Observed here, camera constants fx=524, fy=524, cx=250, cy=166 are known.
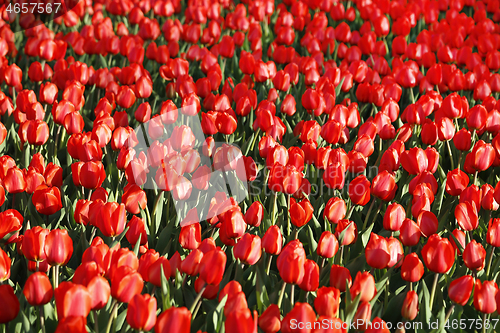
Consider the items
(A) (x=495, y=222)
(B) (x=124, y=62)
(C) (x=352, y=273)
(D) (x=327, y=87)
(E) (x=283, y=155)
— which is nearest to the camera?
(A) (x=495, y=222)

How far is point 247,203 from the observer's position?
8.09 ft

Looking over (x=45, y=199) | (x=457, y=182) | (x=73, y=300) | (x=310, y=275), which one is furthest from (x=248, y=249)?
(x=457, y=182)

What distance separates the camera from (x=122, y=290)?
4.80ft

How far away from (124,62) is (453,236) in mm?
3131

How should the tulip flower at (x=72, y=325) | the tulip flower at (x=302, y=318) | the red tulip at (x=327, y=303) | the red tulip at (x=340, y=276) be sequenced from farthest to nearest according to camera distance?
the red tulip at (x=340, y=276) < the red tulip at (x=327, y=303) < the tulip flower at (x=302, y=318) < the tulip flower at (x=72, y=325)

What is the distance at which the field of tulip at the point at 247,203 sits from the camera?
1.59 m

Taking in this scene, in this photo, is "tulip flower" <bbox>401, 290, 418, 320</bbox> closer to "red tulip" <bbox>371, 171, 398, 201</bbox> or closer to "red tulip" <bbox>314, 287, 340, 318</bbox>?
"red tulip" <bbox>314, 287, 340, 318</bbox>

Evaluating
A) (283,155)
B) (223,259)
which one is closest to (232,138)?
(283,155)

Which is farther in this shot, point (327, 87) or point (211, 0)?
point (211, 0)

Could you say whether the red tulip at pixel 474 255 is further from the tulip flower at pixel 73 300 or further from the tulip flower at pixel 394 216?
the tulip flower at pixel 73 300

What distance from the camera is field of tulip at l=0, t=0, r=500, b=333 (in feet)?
5.20

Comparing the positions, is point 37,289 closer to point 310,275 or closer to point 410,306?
point 310,275

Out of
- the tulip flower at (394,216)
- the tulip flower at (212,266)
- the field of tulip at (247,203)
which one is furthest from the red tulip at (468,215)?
the tulip flower at (212,266)

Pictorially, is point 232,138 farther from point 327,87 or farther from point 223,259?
point 223,259
